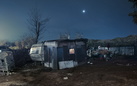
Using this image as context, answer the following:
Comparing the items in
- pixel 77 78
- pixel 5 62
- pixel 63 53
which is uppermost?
pixel 63 53

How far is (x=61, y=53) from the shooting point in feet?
48.3

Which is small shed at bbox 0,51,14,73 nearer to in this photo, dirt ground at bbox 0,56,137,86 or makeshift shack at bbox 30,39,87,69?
dirt ground at bbox 0,56,137,86

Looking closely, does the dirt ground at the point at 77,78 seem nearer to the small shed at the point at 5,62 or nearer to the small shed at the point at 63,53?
the small shed at the point at 5,62

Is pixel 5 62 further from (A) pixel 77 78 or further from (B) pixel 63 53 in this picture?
(A) pixel 77 78

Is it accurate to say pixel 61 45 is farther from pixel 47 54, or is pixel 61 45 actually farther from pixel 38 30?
pixel 38 30

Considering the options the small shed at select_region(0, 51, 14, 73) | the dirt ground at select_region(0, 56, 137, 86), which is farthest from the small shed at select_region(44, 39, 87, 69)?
the small shed at select_region(0, 51, 14, 73)

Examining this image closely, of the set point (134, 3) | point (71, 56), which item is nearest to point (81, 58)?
point (71, 56)

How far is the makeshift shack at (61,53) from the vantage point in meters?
14.6

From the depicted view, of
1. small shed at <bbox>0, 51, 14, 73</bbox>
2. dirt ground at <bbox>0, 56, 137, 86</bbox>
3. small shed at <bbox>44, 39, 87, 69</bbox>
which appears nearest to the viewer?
dirt ground at <bbox>0, 56, 137, 86</bbox>

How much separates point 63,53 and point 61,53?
0.76 ft

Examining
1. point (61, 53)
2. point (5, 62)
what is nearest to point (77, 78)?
point (61, 53)

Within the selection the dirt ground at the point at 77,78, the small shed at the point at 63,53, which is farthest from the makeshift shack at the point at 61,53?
the dirt ground at the point at 77,78

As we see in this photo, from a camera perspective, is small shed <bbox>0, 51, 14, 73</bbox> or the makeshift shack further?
the makeshift shack

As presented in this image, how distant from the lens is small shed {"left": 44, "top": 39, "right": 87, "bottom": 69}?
47.8ft
